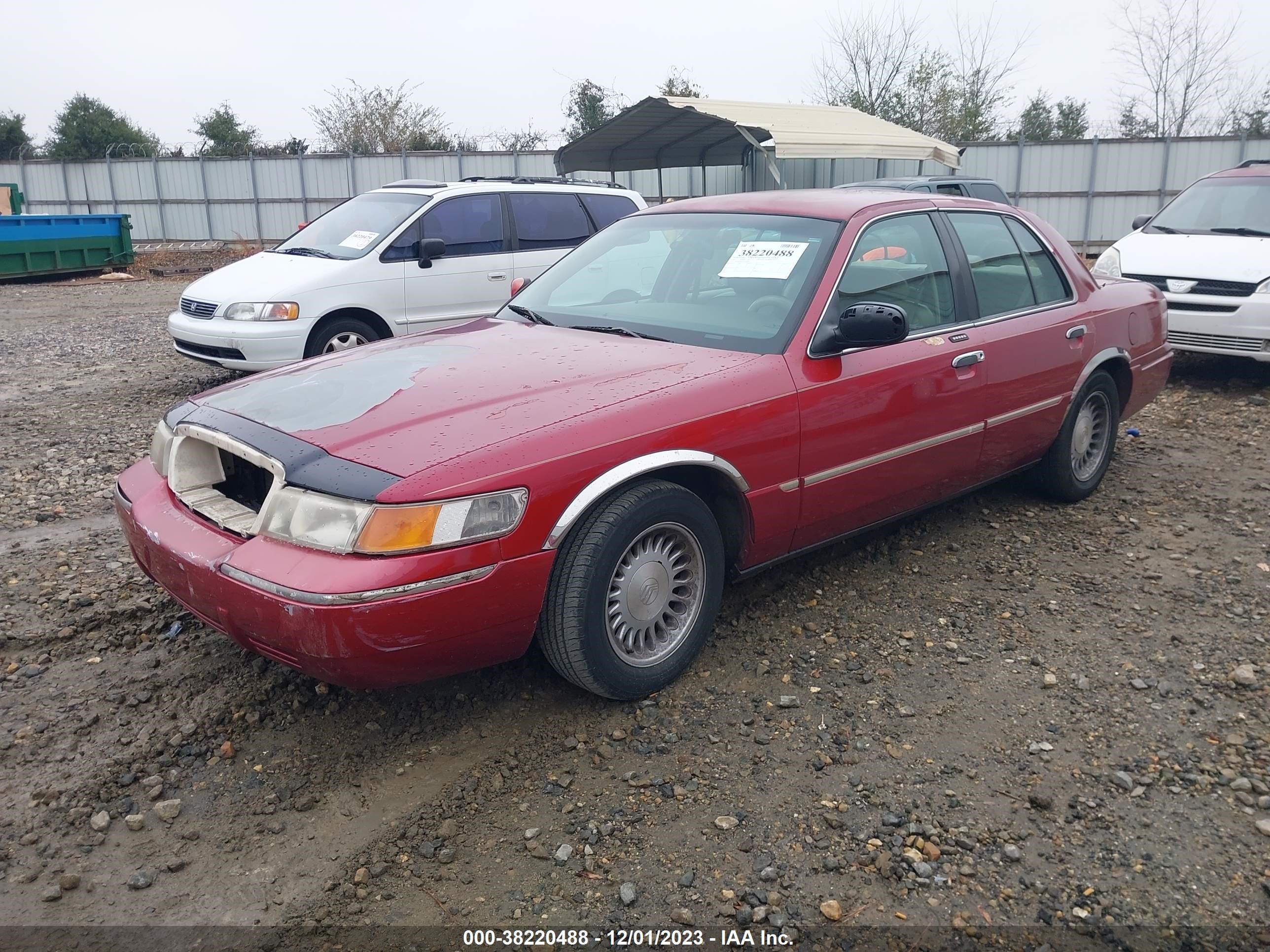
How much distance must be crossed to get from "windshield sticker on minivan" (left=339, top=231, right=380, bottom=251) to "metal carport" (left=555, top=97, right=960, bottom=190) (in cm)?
723

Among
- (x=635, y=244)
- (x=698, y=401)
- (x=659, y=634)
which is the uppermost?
(x=635, y=244)

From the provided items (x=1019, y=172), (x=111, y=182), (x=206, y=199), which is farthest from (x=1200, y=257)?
(x=111, y=182)

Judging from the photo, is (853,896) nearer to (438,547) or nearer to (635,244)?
(438,547)

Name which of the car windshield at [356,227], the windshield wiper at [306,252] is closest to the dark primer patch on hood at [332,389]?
the car windshield at [356,227]

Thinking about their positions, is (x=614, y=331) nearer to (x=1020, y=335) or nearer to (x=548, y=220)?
(x=1020, y=335)

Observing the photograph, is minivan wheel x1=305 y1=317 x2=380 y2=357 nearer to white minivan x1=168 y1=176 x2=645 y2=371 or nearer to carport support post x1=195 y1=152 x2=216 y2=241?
white minivan x1=168 y1=176 x2=645 y2=371

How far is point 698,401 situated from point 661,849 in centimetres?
141

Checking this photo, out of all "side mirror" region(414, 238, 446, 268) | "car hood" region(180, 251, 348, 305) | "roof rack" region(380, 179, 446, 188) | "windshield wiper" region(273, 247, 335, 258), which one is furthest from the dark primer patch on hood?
"roof rack" region(380, 179, 446, 188)

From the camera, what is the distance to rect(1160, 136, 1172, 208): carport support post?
69.7ft

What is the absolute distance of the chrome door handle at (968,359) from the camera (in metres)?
4.16

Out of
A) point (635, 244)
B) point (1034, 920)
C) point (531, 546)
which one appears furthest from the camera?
point (635, 244)

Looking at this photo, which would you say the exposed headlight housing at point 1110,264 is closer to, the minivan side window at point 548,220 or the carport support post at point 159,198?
the minivan side window at point 548,220

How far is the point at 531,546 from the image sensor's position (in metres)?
2.87

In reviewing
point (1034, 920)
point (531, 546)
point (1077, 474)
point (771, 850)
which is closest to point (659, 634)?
point (531, 546)
